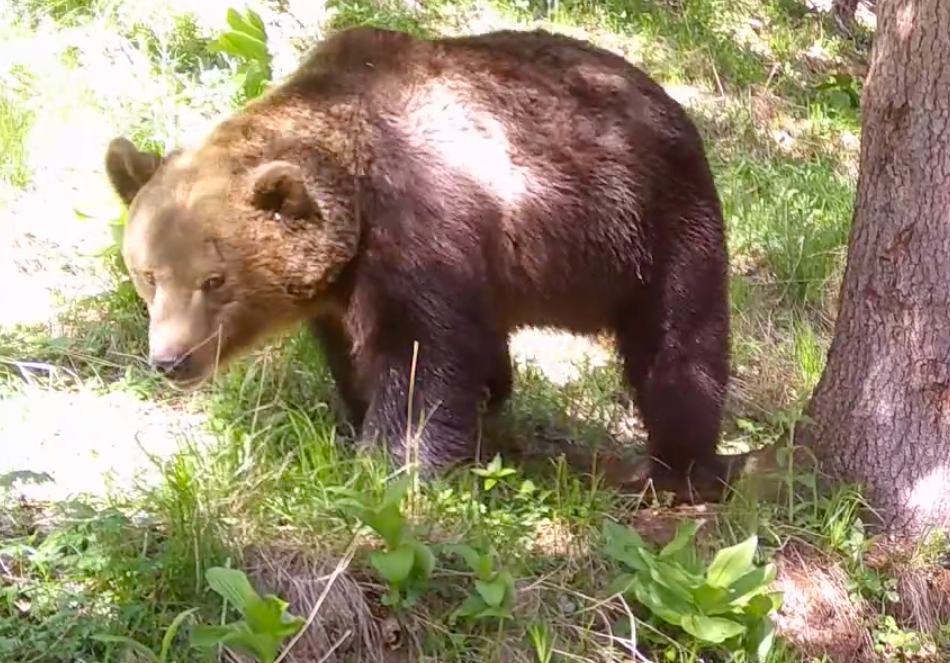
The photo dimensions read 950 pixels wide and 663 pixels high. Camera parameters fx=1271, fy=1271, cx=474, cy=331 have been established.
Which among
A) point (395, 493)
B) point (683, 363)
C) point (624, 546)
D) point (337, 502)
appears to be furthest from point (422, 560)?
point (683, 363)

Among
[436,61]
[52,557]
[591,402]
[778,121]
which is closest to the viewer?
[52,557]

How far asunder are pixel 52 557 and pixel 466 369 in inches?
57.3

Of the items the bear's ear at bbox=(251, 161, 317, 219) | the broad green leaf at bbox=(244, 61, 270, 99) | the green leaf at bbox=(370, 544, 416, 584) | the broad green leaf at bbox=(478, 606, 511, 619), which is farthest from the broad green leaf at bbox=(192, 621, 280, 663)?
the broad green leaf at bbox=(244, 61, 270, 99)

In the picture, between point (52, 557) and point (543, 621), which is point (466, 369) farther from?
point (52, 557)

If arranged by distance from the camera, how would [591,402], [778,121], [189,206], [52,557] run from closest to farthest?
[52,557], [189,206], [591,402], [778,121]

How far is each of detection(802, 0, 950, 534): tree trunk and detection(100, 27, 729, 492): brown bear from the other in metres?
0.52

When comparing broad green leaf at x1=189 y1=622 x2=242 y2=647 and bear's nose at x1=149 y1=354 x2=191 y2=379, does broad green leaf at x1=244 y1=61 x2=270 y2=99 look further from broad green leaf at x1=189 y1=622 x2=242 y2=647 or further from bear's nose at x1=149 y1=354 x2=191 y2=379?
broad green leaf at x1=189 y1=622 x2=242 y2=647

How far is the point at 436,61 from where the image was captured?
4613 millimetres

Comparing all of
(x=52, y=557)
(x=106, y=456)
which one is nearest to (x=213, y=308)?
(x=106, y=456)

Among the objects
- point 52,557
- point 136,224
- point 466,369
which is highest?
point 136,224

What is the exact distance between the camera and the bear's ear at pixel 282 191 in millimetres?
4199

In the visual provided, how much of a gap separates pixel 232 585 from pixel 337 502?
604 millimetres

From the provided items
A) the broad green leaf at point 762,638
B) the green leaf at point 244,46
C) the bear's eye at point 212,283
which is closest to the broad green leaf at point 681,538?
the broad green leaf at point 762,638

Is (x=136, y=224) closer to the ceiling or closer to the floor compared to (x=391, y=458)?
closer to the ceiling
